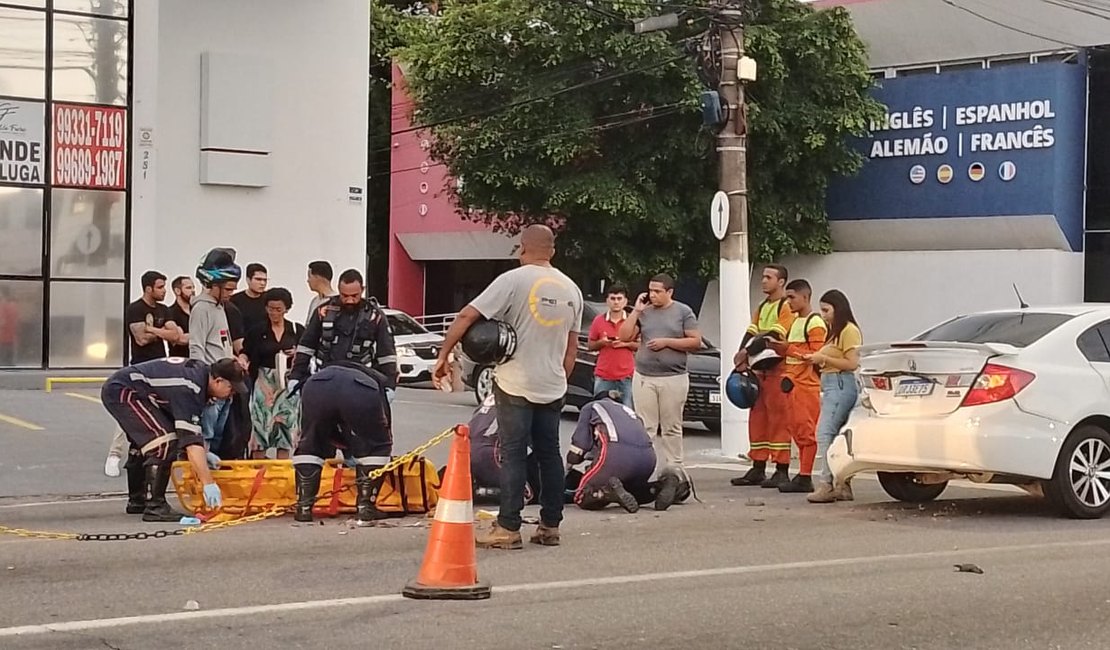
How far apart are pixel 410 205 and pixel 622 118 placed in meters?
11.0

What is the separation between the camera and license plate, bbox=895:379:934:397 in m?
10.9

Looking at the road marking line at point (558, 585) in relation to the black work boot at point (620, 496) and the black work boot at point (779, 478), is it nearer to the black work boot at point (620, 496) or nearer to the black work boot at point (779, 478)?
the black work boot at point (620, 496)

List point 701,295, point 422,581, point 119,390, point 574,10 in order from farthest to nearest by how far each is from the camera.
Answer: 1. point 701,295
2. point 574,10
3. point 119,390
4. point 422,581

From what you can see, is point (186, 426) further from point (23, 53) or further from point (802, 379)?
point (23, 53)

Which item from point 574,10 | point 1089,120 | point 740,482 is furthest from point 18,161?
point 1089,120

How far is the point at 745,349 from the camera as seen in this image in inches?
496

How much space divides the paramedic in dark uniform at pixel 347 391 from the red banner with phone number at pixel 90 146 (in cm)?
1179

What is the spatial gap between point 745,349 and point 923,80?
702 inches

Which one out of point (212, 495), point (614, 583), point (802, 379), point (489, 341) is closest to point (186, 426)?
point (212, 495)

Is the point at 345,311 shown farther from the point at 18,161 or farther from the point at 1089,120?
the point at 1089,120

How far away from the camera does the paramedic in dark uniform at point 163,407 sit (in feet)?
33.3

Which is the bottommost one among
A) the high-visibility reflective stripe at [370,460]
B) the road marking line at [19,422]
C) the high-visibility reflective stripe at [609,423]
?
the road marking line at [19,422]

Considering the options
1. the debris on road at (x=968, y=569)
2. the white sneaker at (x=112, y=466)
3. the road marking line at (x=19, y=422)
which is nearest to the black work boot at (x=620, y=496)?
the debris on road at (x=968, y=569)

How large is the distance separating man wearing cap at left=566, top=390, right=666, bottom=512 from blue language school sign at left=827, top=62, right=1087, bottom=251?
59.2 ft
